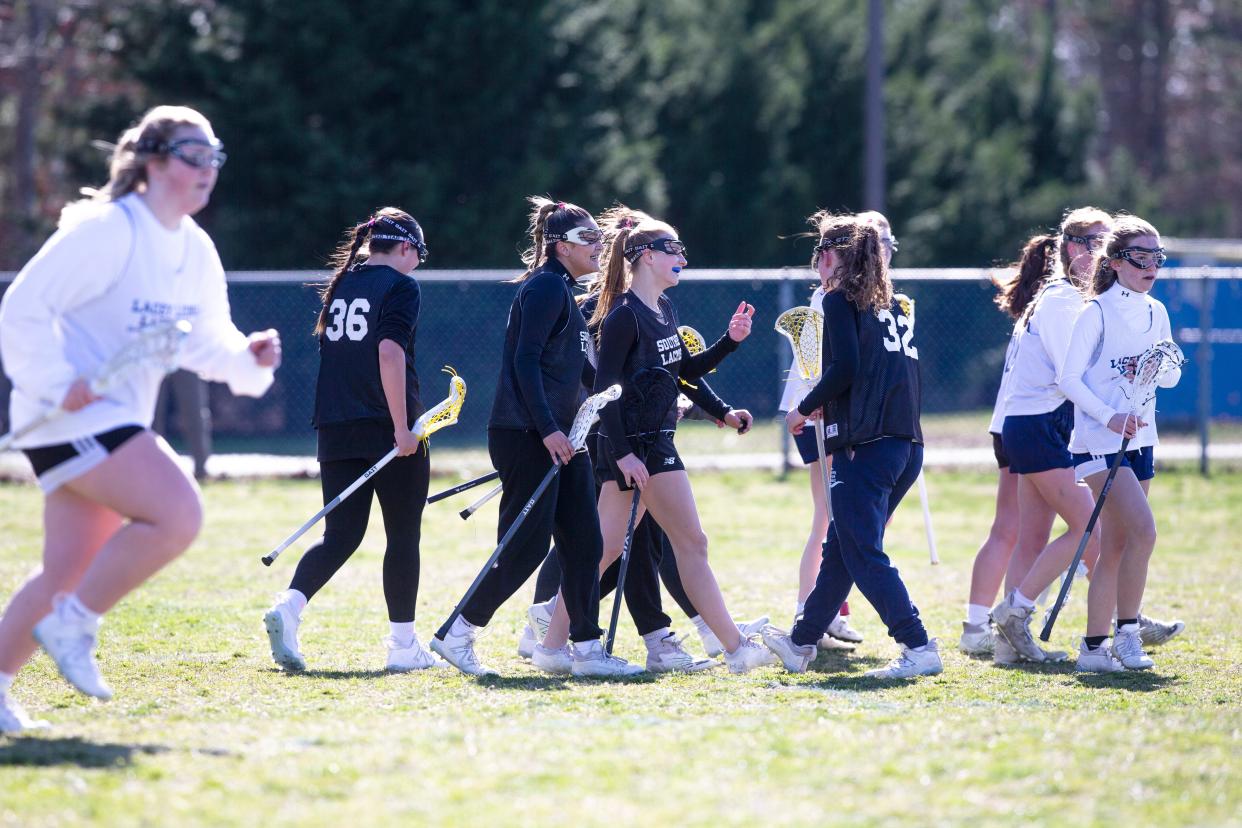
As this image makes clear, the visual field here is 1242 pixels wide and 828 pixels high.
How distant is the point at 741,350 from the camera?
1861cm

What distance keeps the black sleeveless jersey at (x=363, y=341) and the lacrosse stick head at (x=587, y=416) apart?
28.5 inches

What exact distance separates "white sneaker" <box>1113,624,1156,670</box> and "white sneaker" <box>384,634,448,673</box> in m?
2.86

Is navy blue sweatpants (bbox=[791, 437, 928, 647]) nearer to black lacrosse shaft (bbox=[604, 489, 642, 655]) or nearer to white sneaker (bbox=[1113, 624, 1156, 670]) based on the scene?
black lacrosse shaft (bbox=[604, 489, 642, 655])

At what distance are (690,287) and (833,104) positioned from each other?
390 inches

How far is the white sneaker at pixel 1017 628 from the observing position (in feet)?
21.5

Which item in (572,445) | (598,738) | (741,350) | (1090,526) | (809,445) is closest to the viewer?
(598,738)

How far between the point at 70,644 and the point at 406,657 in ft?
6.49

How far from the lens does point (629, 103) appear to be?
2317 cm

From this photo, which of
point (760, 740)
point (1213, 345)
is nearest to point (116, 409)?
point (760, 740)

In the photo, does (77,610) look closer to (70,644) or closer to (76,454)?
(70,644)

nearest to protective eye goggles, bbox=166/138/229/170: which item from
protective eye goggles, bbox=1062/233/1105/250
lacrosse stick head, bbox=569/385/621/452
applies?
lacrosse stick head, bbox=569/385/621/452

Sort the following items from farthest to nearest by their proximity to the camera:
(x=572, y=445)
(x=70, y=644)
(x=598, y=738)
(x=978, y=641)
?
1. (x=978, y=641)
2. (x=572, y=445)
3. (x=598, y=738)
4. (x=70, y=644)

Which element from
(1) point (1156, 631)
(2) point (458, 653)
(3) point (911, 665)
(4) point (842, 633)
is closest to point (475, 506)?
(2) point (458, 653)

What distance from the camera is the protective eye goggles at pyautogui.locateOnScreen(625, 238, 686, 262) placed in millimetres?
6242
